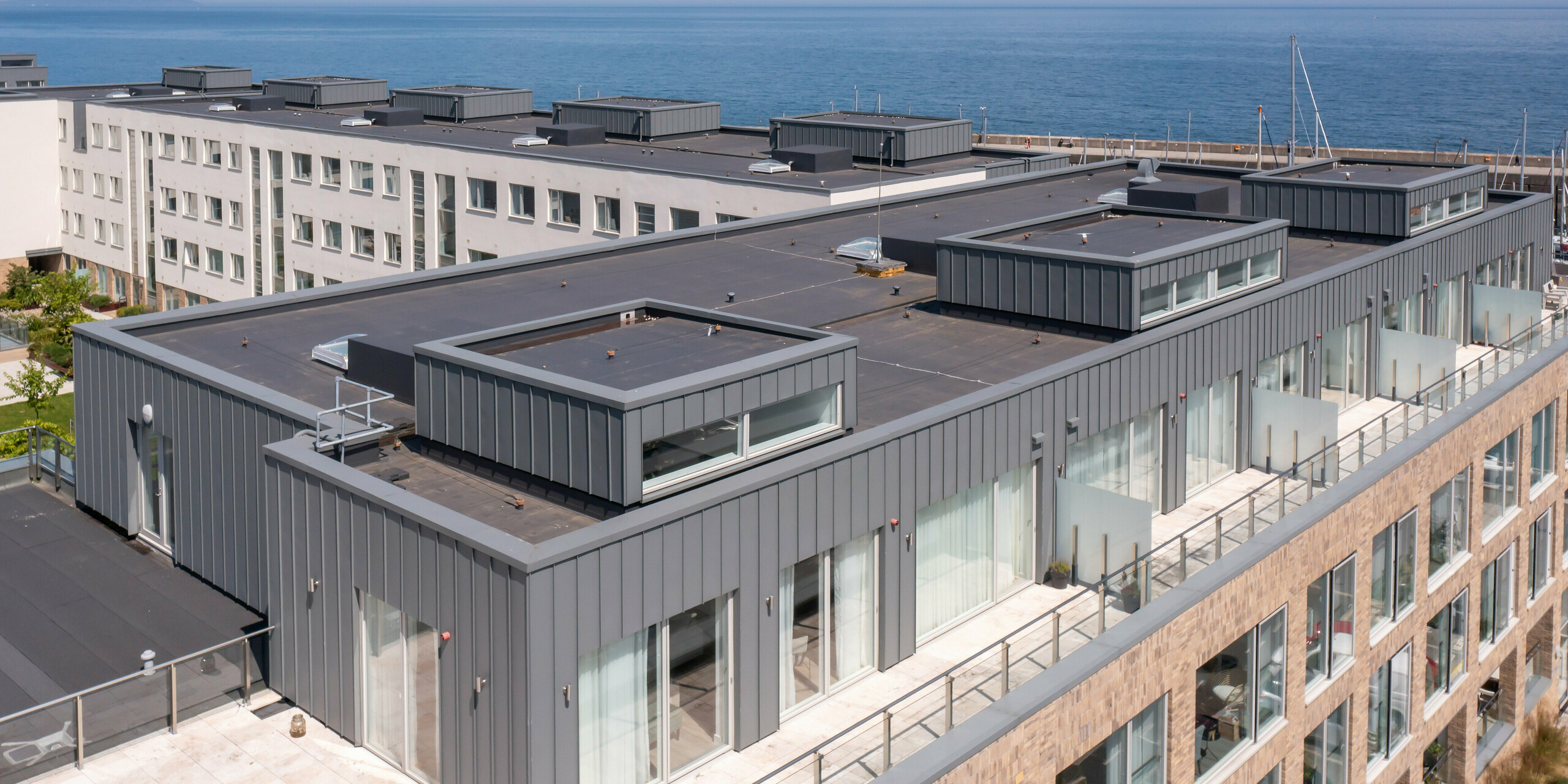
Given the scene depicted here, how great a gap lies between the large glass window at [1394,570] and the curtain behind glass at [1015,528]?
692 centimetres

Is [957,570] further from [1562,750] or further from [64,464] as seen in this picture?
[1562,750]

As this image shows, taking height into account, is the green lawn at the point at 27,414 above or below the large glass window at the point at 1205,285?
below

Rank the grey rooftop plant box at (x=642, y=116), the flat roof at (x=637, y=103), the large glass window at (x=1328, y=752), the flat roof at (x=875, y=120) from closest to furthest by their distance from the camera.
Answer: the large glass window at (x=1328, y=752) < the flat roof at (x=875, y=120) < the grey rooftop plant box at (x=642, y=116) < the flat roof at (x=637, y=103)

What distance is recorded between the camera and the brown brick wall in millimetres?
17719

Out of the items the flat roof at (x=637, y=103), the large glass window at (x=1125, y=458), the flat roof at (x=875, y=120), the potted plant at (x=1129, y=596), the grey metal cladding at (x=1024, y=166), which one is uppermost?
the flat roof at (x=637, y=103)

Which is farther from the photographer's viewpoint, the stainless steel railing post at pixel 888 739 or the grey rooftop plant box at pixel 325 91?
the grey rooftop plant box at pixel 325 91

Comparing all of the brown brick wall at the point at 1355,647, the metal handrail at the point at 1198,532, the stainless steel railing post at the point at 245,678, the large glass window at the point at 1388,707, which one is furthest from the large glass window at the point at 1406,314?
the stainless steel railing post at the point at 245,678

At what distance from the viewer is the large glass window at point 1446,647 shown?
2736cm

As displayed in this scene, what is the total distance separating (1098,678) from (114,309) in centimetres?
6562

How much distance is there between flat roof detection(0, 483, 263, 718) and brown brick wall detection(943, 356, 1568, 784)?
417 inches

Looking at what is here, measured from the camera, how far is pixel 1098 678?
17.8 metres

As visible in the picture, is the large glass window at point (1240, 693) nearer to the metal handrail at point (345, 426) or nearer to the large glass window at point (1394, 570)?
the large glass window at point (1394, 570)

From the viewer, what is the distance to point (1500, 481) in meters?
29.2

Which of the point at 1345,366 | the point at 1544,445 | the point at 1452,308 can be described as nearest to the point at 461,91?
the point at 1452,308
